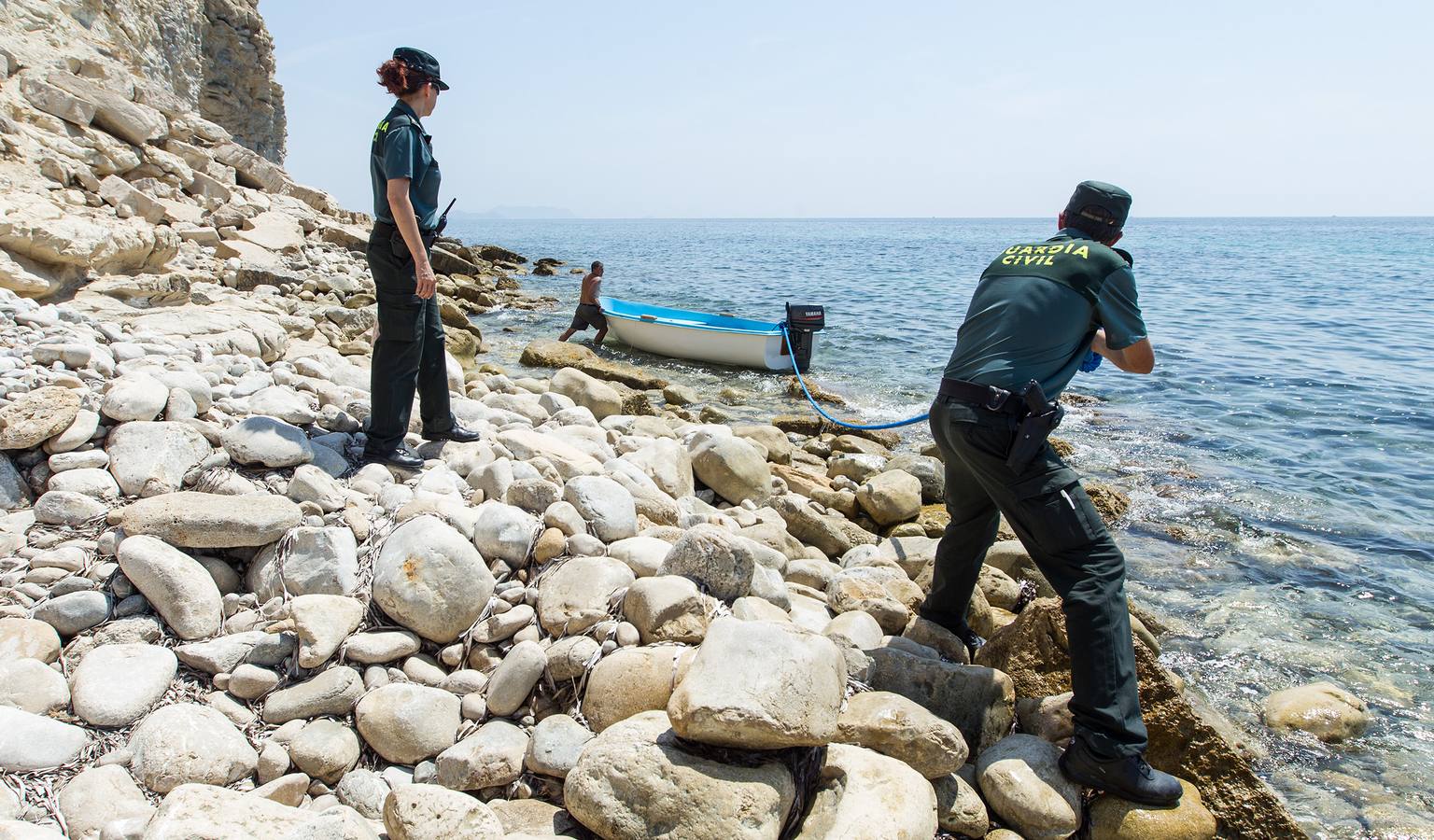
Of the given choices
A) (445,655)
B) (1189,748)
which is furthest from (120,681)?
(1189,748)

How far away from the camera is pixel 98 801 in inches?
90.0

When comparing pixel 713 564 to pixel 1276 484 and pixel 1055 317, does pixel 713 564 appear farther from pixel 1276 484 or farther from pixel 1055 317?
pixel 1276 484

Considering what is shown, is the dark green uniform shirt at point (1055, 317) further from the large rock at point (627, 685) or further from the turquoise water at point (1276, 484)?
the turquoise water at point (1276, 484)

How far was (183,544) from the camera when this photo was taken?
313cm

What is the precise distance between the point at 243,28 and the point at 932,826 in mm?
32282

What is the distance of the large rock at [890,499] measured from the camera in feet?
21.2

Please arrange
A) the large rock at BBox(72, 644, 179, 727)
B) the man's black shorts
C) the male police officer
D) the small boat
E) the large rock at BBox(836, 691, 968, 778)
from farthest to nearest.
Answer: the man's black shorts < the small boat < the male police officer < the large rock at BBox(836, 691, 968, 778) < the large rock at BBox(72, 644, 179, 727)

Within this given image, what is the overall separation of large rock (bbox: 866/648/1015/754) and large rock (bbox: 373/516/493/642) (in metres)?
1.63

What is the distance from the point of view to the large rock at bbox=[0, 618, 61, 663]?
2676 millimetres

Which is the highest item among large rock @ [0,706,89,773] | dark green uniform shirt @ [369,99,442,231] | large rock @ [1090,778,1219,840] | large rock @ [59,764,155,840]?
dark green uniform shirt @ [369,99,442,231]

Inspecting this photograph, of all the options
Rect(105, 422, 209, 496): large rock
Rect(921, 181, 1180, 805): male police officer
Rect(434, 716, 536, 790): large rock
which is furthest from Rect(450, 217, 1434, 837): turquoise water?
Rect(105, 422, 209, 496): large rock

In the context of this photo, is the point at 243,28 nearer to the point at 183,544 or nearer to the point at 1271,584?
the point at 183,544

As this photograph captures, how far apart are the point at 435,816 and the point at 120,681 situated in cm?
126

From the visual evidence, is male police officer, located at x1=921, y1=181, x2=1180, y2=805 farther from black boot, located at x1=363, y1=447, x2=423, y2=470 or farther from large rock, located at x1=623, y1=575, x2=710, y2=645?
black boot, located at x1=363, y1=447, x2=423, y2=470
